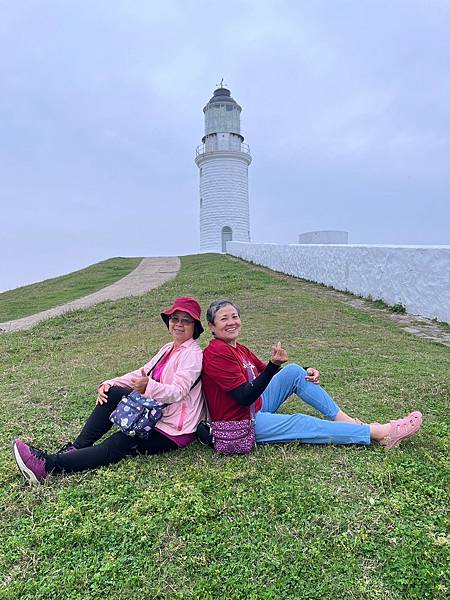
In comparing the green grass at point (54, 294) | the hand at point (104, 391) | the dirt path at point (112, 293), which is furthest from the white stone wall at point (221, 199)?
the hand at point (104, 391)

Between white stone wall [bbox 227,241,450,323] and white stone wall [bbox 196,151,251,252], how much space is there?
17.0m

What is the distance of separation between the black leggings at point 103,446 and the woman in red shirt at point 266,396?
1.45 ft

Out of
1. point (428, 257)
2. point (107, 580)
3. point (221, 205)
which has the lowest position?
point (107, 580)

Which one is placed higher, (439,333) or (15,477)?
(439,333)

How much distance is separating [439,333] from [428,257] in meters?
1.71

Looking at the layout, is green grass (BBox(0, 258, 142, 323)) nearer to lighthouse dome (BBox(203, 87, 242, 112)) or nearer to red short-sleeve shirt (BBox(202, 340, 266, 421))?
red short-sleeve shirt (BBox(202, 340, 266, 421))

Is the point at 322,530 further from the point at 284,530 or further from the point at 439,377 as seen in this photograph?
the point at 439,377

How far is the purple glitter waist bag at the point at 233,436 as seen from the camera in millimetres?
3301

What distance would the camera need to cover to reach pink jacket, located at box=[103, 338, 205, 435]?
3.14m

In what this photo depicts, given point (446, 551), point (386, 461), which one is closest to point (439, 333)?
point (386, 461)

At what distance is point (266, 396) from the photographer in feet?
12.5

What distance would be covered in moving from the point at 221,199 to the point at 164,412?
31396 mm

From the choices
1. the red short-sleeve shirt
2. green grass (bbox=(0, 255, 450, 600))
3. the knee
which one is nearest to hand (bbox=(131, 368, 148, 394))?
the red short-sleeve shirt

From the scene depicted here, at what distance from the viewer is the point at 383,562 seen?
2.30m
